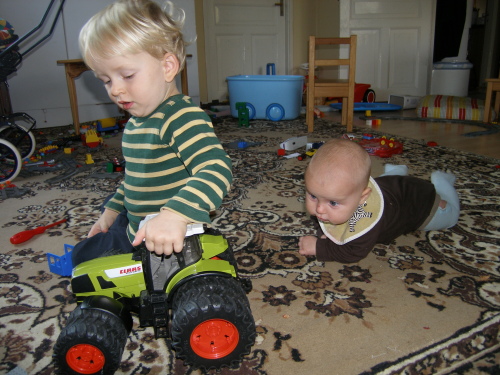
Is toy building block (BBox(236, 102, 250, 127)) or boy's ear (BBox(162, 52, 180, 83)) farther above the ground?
boy's ear (BBox(162, 52, 180, 83))

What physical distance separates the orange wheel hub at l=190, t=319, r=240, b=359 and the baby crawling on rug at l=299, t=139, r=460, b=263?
15.2 inches

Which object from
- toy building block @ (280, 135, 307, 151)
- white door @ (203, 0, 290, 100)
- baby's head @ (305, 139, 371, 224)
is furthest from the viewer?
white door @ (203, 0, 290, 100)

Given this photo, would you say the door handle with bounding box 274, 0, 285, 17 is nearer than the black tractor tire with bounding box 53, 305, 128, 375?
No

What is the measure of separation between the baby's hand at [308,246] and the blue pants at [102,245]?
458mm

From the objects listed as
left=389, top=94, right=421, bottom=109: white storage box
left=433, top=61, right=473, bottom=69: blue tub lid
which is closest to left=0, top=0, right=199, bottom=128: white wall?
Result: left=389, top=94, right=421, bottom=109: white storage box

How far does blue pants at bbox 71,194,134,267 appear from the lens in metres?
0.95

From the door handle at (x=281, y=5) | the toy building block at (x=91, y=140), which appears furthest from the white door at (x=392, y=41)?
the toy building block at (x=91, y=140)

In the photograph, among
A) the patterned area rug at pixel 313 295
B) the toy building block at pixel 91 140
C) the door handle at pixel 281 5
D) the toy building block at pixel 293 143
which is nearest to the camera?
the patterned area rug at pixel 313 295

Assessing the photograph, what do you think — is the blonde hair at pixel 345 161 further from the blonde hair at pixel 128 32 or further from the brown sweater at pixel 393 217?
the blonde hair at pixel 128 32

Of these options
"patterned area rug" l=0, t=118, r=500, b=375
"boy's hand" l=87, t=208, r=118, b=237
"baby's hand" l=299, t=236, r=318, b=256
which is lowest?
"patterned area rug" l=0, t=118, r=500, b=375

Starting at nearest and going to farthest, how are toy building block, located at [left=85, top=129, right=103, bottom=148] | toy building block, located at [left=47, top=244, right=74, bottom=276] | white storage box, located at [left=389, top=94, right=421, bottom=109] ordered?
toy building block, located at [left=47, top=244, right=74, bottom=276] → toy building block, located at [left=85, top=129, right=103, bottom=148] → white storage box, located at [left=389, top=94, right=421, bottom=109]

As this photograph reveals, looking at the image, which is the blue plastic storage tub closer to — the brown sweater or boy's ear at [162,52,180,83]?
the brown sweater

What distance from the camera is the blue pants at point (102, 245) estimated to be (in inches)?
37.3

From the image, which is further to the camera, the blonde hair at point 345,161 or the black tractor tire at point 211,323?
the blonde hair at point 345,161
